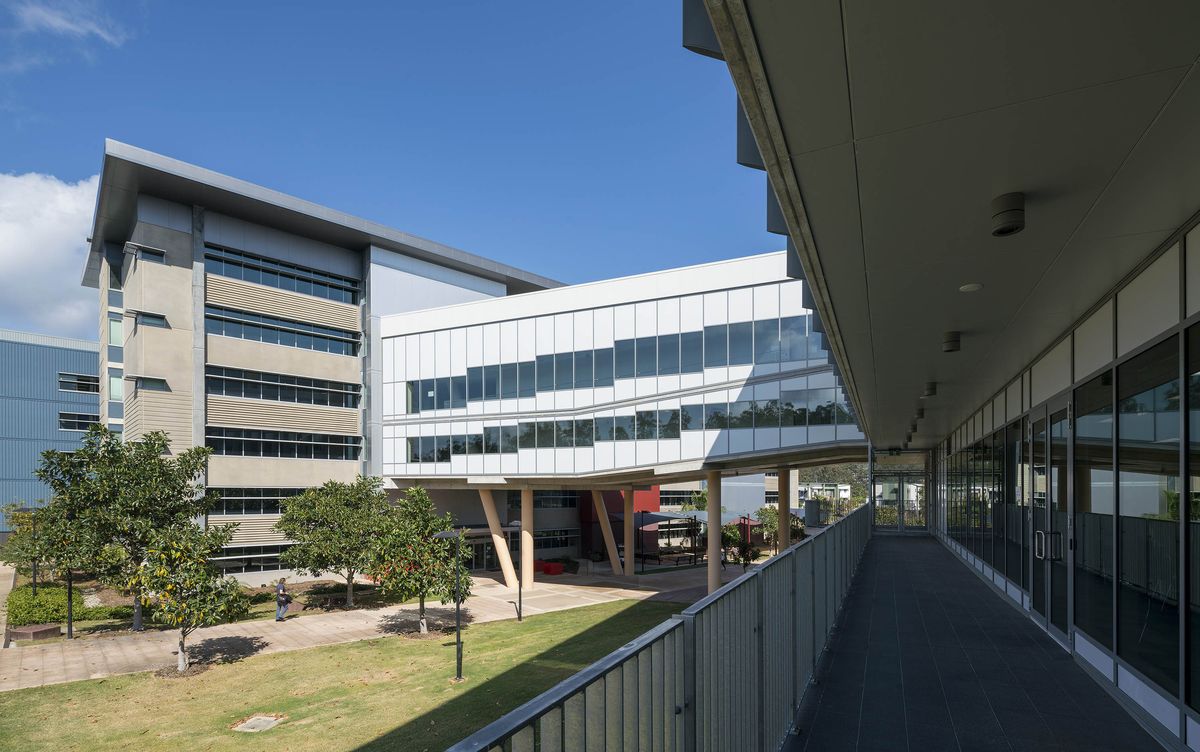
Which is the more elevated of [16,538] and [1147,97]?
[1147,97]

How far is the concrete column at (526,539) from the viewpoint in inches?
1374

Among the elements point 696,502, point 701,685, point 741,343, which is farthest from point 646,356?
point 696,502

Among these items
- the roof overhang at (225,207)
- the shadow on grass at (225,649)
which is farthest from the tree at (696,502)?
the shadow on grass at (225,649)

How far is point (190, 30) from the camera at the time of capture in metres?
30.5

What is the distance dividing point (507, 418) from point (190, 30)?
2195 centimetres

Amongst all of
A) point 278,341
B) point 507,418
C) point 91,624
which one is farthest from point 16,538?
point 507,418

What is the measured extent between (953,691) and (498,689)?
12605 millimetres

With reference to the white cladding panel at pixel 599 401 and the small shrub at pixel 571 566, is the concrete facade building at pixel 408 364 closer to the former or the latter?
the white cladding panel at pixel 599 401

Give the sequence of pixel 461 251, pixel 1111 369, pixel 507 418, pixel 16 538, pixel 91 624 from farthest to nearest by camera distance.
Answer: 1. pixel 461 251
2. pixel 507 418
3. pixel 16 538
4. pixel 91 624
5. pixel 1111 369

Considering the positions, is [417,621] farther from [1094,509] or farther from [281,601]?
[1094,509]

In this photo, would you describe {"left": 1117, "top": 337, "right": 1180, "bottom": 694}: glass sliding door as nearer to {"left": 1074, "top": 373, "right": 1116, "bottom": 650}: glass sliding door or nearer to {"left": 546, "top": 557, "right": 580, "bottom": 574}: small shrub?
{"left": 1074, "top": 373, "right": 1116, "bottom": 650}: glass sliding door

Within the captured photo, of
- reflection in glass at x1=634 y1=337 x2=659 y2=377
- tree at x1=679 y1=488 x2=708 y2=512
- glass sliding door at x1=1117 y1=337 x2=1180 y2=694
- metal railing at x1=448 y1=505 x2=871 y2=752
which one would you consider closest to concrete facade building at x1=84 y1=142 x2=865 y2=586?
reflection in glass at x1=634 y1=337 x2=659 y2=377

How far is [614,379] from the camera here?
99.2ft

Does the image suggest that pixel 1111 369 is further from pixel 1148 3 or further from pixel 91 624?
pixel 91 624
